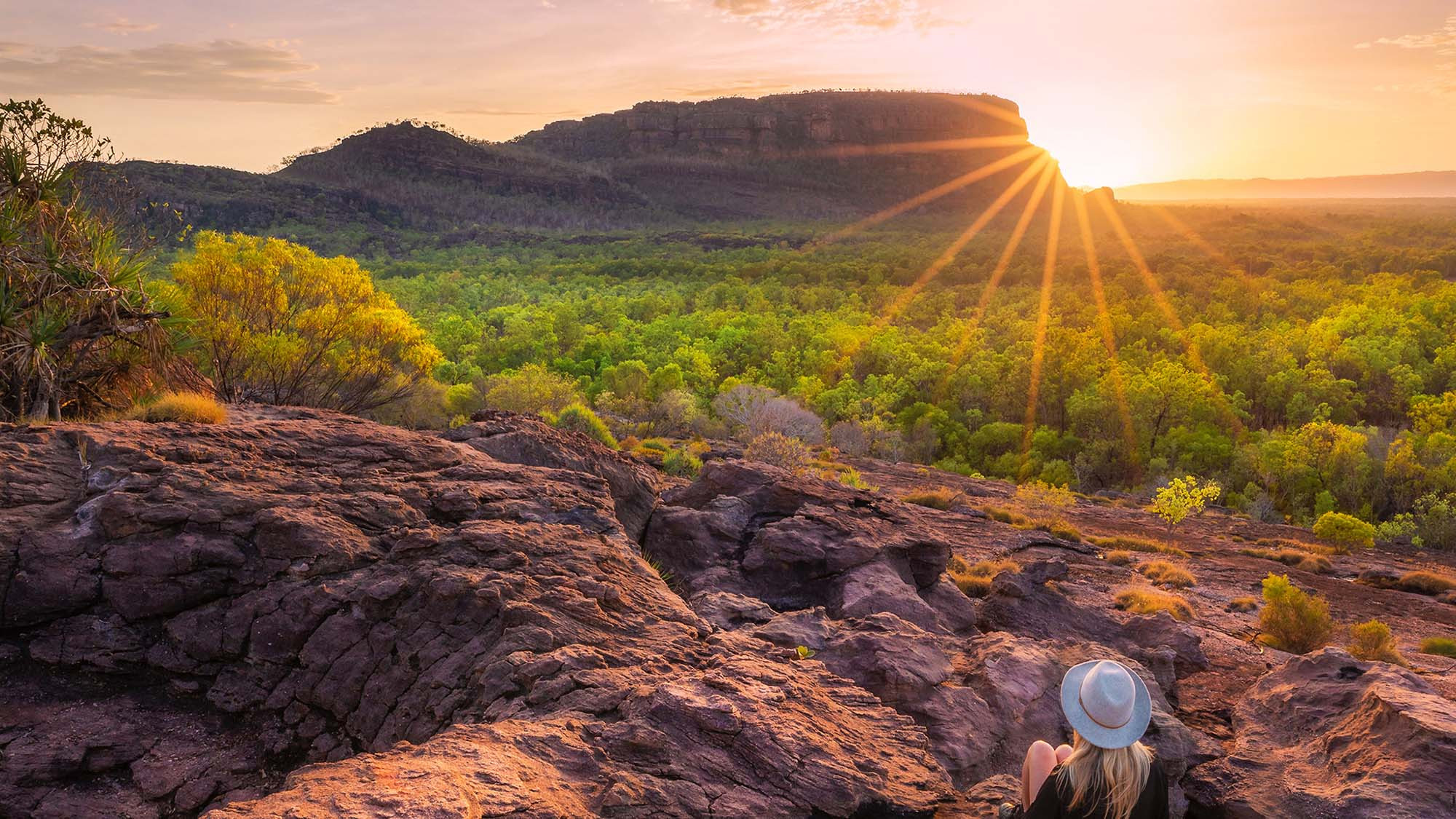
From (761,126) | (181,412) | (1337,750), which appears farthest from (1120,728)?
(761,126)

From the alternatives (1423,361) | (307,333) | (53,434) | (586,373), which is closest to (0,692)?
(53,434)

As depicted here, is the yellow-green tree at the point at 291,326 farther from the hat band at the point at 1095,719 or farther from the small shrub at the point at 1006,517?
the small shrub at the point at 1006,517

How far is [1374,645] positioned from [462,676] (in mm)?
14570

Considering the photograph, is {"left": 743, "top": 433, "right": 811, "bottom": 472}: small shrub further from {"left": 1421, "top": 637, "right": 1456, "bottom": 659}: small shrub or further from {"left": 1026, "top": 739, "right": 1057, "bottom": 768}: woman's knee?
{"left": 1026, "top": 739, "right": 1057, "bottom": 768}: woman's knee

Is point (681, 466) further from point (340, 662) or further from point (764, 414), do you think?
point (764, 414)

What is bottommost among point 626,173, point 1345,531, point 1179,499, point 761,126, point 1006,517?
point 1345,531

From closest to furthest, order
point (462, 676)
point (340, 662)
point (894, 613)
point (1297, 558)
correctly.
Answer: point (462, 676) → point (340, 662) → point (894, 613) → point (1297, 558)

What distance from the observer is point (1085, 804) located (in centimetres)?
381

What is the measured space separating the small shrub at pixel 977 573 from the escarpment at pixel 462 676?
5.04m

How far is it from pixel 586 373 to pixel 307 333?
25249mm

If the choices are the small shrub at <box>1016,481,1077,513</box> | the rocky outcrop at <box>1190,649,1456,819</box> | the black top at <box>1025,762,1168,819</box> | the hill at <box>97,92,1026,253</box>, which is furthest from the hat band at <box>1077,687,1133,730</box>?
the hill at <box>97,92,1026,253</box>

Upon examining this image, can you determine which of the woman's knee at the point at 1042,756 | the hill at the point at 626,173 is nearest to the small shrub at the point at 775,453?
the woman's knee at the point at 1042,756

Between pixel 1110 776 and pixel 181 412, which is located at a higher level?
pixel 181 412

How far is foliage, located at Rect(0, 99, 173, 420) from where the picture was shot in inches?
320
